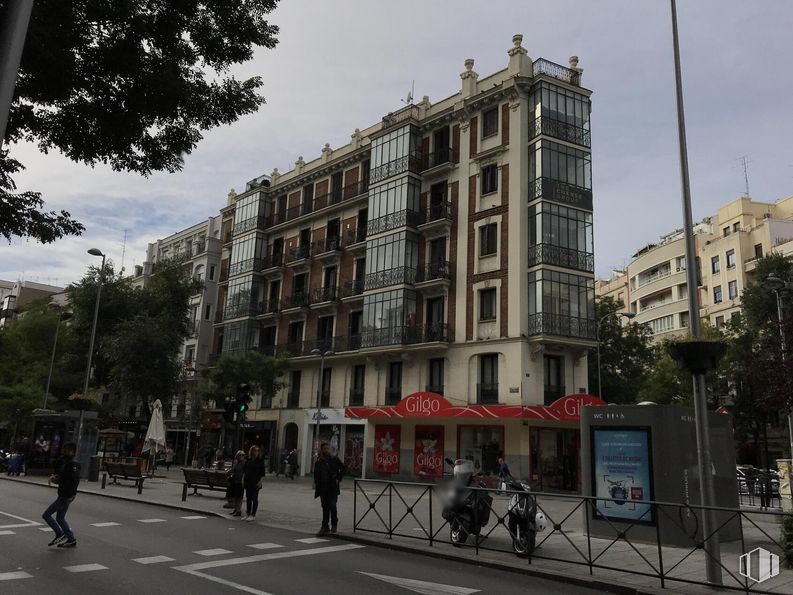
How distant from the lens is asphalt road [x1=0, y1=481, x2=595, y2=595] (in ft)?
26.3

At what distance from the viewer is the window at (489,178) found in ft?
110

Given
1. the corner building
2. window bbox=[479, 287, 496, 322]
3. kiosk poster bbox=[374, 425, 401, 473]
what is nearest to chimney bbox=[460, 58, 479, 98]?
the corner building

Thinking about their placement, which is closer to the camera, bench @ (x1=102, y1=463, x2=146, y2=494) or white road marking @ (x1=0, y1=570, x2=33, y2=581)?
white road marking @ (x1=0, y1=570, x2=33, y2=581)

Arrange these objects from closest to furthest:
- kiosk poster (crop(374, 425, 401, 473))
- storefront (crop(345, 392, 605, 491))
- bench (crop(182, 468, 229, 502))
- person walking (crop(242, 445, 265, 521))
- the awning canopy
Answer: person walking (crop(242, 445, 265, 521))
bench (crop(182, 468, 229, 502))
the awning canopy
storefront (crop(345, 392, 605, 491))
kiosk poster (crop(374, 425, 401, 473))

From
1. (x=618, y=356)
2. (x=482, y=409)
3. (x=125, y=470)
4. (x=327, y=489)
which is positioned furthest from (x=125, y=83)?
(x=618, y=356)

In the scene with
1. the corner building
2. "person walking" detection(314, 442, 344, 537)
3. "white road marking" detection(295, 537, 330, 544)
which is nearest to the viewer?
"white road marking" detection(295, 537, 330, 544)

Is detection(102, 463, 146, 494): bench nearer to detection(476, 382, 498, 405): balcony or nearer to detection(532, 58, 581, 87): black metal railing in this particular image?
detection(476, 382, 498, 405): balcony

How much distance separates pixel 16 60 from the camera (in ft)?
15.1

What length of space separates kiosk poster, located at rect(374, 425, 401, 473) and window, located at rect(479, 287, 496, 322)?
8.20 m

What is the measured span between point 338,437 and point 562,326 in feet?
50.8

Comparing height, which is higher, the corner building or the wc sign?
the corner building

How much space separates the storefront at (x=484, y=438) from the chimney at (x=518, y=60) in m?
17.3

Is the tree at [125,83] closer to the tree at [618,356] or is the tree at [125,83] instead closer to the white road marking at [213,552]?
the white road marking at [213,552]

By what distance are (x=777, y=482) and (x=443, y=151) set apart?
22972 millimetres
